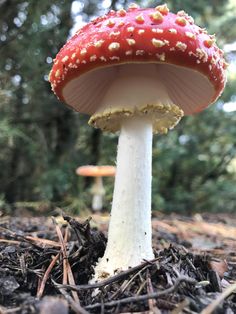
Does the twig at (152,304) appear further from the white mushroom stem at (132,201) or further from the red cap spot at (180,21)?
the red cap spot at (180,21)

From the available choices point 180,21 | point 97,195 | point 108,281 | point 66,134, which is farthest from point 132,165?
point 97,195

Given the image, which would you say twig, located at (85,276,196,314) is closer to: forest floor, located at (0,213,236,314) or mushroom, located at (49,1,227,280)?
forest floor, located at (0,213,236,314)

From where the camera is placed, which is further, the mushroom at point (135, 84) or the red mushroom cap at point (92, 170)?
the red mushroom cap at point (92, 170)

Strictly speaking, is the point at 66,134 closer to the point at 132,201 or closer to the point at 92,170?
the point at 92,170

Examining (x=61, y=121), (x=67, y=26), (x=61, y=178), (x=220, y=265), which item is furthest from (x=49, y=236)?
(x=67, y=26)

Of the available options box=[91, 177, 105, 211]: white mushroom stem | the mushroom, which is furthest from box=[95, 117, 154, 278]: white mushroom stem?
box=[91, 177, 105, 211]: white mushroom stem

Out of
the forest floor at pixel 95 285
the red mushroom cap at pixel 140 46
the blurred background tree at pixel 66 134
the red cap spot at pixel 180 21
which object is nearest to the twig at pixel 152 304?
the forest floor at pixel 95 285

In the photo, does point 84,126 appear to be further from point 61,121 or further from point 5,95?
point 5,95

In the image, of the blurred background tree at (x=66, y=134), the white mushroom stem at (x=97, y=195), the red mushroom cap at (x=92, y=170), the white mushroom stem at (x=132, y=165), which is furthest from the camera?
the white mushroom stem at (x=97, y=195)
